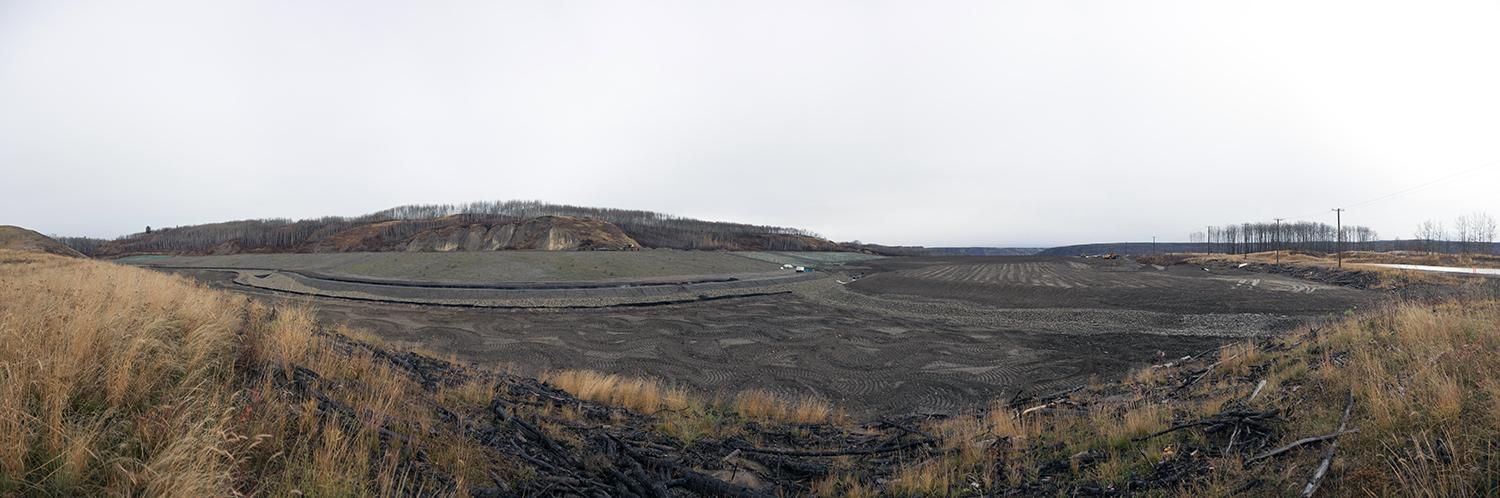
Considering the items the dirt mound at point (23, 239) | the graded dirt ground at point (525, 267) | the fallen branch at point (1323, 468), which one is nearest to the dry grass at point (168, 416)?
the fallen branch at point (1323, 468)

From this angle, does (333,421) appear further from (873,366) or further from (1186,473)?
(873,366)

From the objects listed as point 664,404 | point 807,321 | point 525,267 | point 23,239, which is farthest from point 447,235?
point 664,404

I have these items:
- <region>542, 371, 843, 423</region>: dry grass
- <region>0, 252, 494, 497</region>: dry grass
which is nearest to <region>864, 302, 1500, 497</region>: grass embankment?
<region>542, 371, 843, 423</region>: dry grass

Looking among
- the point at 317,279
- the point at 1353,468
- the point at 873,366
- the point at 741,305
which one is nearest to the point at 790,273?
the point at 741,305

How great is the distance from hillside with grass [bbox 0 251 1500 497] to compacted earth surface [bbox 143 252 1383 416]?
17.4ft

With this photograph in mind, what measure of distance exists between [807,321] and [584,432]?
20067 mm

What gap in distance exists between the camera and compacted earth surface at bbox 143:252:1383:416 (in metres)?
15.1

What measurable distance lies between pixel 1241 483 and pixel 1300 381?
166 inches

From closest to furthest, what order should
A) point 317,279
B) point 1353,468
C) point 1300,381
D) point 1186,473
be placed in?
1. point 1353,468
2. point 1186,473
3. point 1300,381
4. point 317,279

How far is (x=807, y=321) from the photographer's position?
25.5 m

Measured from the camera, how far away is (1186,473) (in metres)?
4.53

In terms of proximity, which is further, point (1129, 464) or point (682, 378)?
point (682, 378)

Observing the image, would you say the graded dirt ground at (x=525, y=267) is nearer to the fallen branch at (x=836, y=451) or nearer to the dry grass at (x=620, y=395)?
the dry grass at (x=620, y=395)

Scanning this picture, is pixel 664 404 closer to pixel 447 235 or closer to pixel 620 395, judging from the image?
pixel 620 395
